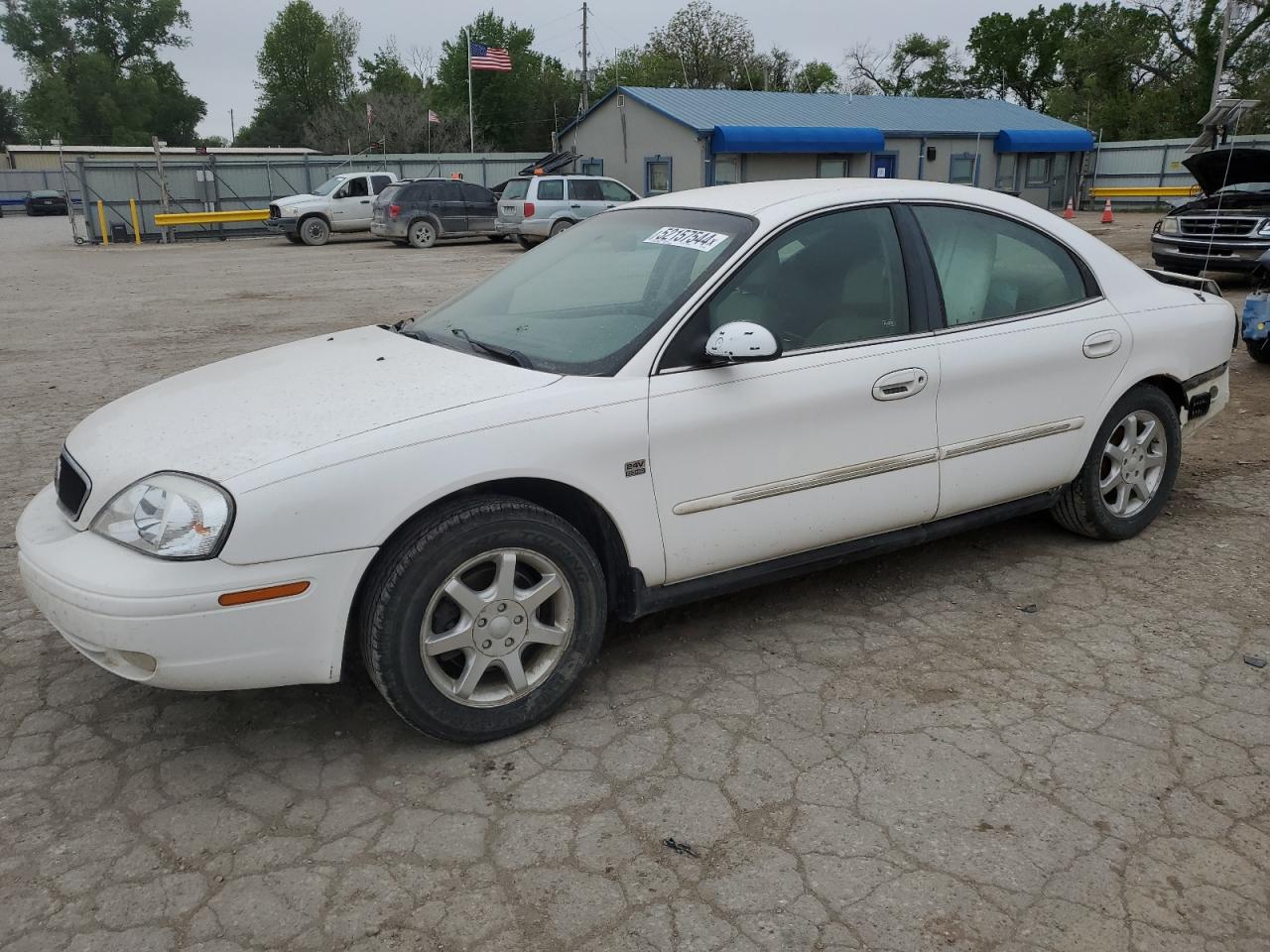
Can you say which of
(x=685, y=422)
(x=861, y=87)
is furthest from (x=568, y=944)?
(x=861, y=87)

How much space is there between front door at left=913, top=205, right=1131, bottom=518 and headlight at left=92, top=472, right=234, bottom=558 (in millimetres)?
→ 2468

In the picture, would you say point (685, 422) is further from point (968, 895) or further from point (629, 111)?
point (629, 111)

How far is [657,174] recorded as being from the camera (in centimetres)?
3312

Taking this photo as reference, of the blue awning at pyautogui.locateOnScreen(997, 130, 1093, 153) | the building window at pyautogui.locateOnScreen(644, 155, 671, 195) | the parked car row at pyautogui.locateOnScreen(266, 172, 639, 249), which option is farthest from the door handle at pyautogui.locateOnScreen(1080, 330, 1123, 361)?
the blue awning at pyautogui.locateOnScreen(997, 130, 1093, 153)

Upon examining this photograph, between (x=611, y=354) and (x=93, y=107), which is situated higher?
(x=93, y=107)

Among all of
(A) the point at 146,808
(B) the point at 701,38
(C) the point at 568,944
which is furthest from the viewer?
(B) the point at 701,38

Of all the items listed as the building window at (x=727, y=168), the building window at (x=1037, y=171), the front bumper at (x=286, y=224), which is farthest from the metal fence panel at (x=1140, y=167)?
the front bumper at (x=286, y=224)

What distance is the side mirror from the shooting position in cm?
313

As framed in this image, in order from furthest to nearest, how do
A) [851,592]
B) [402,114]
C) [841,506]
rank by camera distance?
[402,114] → [851,592] → [841,506]

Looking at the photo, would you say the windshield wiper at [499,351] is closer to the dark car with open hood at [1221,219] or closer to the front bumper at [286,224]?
the dark car with open hood at [1221,219]

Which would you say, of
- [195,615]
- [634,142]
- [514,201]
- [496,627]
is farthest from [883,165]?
[195,615]

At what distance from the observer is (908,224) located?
3832 mm

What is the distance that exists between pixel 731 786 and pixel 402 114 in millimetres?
60364

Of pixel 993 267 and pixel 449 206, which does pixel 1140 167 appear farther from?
pixel 993 267
